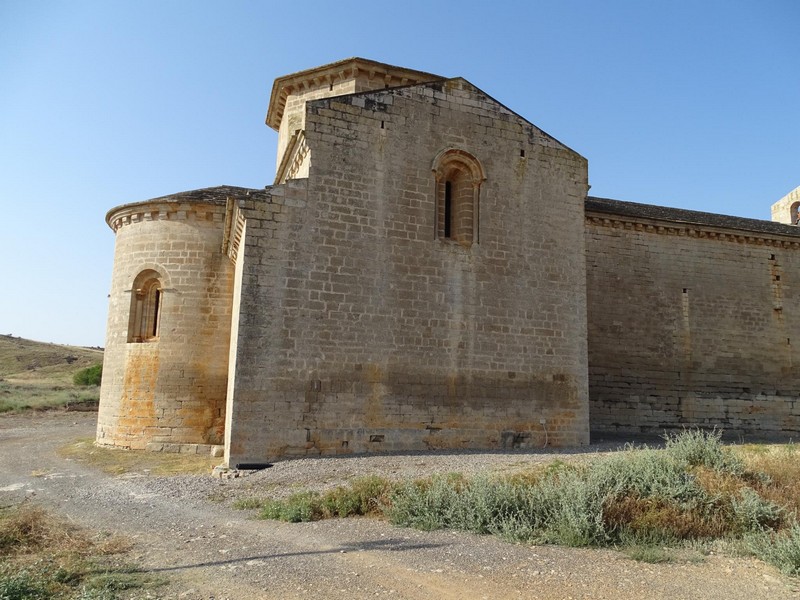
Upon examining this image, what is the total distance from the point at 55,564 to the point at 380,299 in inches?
274

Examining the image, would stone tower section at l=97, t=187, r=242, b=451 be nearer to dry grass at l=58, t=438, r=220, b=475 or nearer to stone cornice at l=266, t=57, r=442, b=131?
dry grass at l=58, t=438, r=220, b=475

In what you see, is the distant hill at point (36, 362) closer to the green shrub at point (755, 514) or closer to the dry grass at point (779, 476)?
the dry grass at point (779, 476)

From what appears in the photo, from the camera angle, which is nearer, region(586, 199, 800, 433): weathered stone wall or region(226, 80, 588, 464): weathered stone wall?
region(226, 80, 588, 464): weathered stone wall

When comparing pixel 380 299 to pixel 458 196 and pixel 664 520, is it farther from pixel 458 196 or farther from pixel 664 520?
pixel 664 520

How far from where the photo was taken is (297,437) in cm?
1047

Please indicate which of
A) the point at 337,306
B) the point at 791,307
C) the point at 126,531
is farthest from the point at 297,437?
the point at 791,307

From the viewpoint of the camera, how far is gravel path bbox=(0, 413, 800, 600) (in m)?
4.79

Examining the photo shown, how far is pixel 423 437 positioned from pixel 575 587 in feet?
21.4

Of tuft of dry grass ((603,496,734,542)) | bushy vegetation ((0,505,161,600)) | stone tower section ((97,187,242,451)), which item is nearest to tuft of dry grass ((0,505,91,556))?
bushy vegetation ((0,505,161,600))

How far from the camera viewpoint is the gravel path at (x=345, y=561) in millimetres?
4785

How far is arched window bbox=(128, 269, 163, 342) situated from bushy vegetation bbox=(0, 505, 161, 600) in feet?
23.5

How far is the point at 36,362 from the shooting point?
164 ft

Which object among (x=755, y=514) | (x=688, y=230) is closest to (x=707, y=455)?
(x=755, y=514)

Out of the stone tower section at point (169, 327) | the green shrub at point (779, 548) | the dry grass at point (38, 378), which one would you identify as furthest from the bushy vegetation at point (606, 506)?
the dry grass at point (38, 378)
